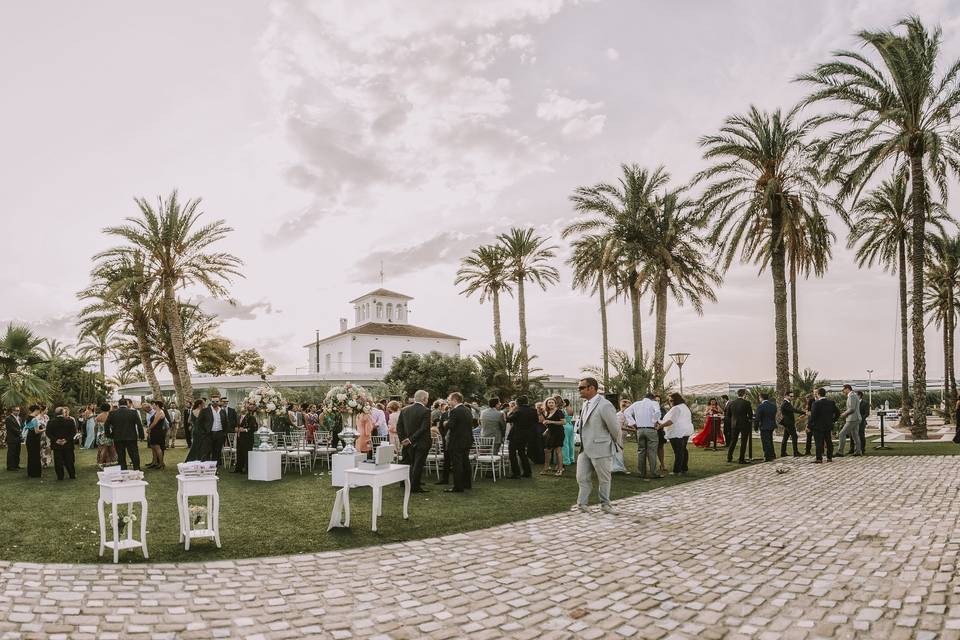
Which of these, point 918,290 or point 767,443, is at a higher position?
point 918,290

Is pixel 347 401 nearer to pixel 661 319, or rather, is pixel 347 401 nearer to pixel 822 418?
pixel 822 418

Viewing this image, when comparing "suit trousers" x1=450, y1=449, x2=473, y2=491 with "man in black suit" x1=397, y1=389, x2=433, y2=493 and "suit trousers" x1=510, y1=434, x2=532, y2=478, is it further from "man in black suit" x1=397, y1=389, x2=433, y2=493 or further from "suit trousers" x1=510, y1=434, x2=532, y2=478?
"suit trousers" x1=510, y1=434, x2=532, y2=478

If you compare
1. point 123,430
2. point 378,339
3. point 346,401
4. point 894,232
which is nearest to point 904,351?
point 894,232

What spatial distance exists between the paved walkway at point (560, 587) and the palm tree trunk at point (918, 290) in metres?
17.5

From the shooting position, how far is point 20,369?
23812 millimetres

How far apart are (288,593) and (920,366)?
2515 cm

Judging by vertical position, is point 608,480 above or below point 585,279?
below

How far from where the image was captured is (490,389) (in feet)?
114

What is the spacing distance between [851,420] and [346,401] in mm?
13599

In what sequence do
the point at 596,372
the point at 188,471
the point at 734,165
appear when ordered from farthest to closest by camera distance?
1. the point at 596,372
2. the point at 734,165
3. the point at 188,471

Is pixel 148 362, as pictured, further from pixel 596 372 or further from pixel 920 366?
pixel 920 366

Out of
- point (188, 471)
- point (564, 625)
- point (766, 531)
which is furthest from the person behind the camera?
point (766, 531)

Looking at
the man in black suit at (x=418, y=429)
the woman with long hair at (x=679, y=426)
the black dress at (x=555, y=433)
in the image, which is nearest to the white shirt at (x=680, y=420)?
the woman with long hair at (x=679, y=426)

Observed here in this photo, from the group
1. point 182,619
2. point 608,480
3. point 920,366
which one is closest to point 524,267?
point 920,366
